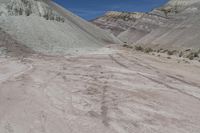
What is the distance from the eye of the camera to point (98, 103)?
32.0 ft

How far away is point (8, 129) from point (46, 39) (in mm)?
29735

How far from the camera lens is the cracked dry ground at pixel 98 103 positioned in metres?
7.70

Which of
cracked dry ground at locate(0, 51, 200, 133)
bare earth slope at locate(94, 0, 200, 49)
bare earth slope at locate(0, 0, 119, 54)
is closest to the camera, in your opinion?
cracked dry ground at locate(0, 51, 200, 133)

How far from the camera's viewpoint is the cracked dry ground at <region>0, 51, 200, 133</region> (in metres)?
Result: 7.70

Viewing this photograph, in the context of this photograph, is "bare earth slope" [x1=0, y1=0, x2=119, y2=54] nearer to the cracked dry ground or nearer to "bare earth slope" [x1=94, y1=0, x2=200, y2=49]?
the cracked dry ground

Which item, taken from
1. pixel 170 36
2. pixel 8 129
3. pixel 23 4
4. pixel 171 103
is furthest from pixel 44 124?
pixel 170 36

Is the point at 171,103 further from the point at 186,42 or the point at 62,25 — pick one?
the point at 186,42

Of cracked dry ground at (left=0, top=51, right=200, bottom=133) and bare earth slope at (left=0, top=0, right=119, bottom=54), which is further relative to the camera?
bare earth slope at (left=0, top=0, right=119, bottom=54)

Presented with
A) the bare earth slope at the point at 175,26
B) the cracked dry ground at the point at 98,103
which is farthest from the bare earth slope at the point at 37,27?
the bare earth slope at the point at 175,26

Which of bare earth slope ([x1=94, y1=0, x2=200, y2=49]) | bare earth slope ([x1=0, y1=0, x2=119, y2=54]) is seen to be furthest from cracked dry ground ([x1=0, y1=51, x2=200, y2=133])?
bare earth slope ([x1=94, y1=0, x2=200, y2=49])

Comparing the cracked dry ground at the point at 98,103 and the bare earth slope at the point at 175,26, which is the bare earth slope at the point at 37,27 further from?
the bare earth slope at the point at 175,26

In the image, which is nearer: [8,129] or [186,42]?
[8,129]

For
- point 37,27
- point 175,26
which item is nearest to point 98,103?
point 37,27

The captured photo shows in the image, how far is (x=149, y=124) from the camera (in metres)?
7.80
